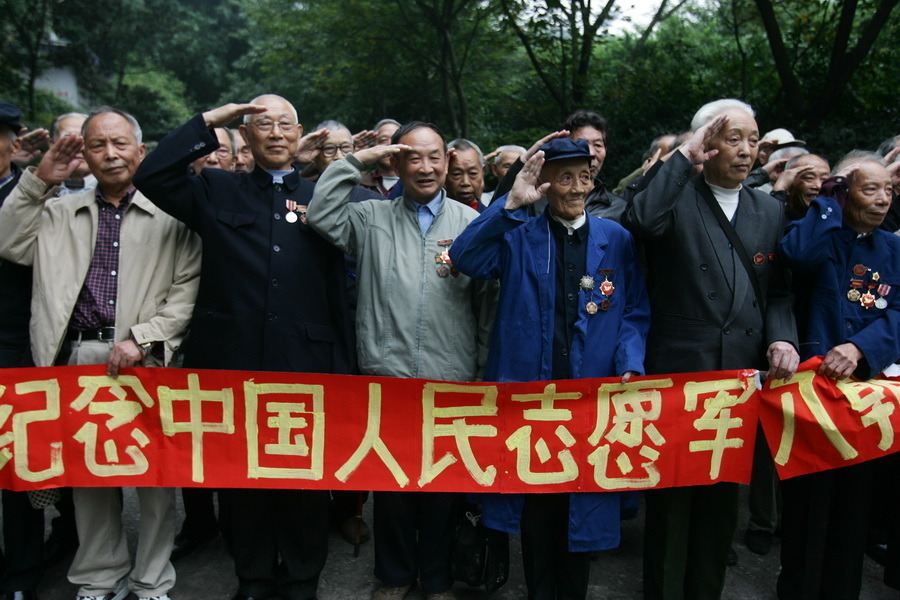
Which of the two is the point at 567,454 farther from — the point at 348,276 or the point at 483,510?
the point at 348,276

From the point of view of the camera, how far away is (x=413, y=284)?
3518mm

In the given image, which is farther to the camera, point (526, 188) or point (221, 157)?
point (221, 157)

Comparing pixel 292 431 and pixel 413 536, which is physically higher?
pixel 292 431

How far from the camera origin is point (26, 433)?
136 inches

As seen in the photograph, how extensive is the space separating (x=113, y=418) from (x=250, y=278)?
0.91m

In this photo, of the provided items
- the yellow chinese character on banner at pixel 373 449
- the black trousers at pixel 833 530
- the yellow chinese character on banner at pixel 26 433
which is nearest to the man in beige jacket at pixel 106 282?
the yellow chinese character on banner at pixel 26 433

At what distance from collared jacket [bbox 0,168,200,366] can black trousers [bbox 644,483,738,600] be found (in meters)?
2.42

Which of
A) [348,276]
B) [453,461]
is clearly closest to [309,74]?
[348,276]

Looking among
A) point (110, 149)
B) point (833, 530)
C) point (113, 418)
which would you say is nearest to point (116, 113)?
point (110, 149)

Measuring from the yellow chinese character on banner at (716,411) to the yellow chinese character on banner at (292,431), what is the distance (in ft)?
5.55

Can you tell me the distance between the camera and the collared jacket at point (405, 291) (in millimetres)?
3492

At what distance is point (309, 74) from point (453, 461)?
15.4m

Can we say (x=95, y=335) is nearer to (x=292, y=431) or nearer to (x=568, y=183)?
(x=292, y=431)

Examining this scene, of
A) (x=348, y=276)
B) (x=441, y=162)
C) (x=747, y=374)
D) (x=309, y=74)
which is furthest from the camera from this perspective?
(x=309, y=74)
